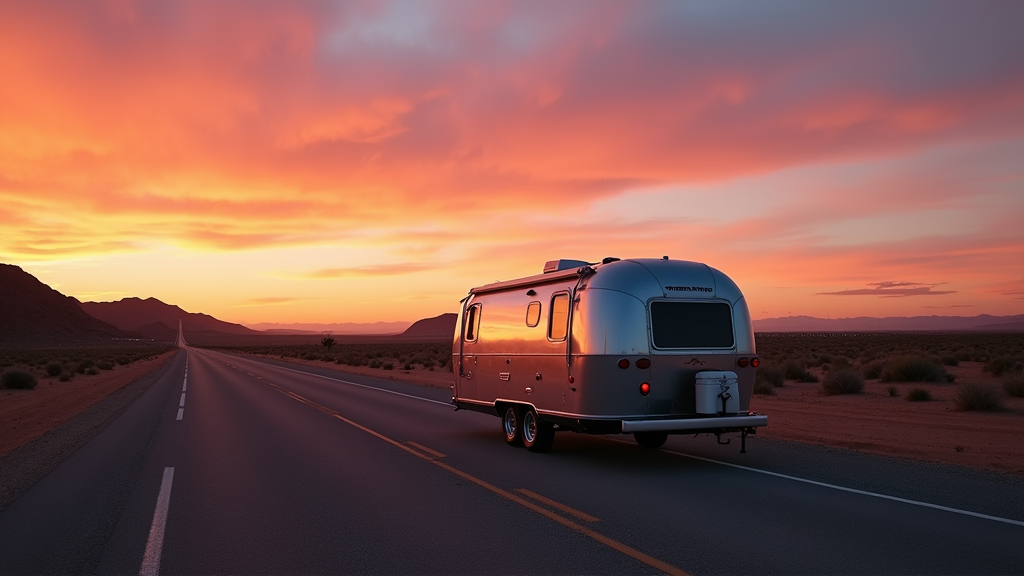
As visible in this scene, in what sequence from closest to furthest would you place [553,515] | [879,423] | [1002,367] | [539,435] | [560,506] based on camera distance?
[553,515]
[560,506]
[539,435]
[879,423]
[1002,367]

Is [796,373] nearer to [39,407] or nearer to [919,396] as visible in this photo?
[919,396]

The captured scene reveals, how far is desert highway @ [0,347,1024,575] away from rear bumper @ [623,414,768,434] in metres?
0.63

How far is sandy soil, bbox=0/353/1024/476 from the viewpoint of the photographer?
42.5ft

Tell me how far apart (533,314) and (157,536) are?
715cm

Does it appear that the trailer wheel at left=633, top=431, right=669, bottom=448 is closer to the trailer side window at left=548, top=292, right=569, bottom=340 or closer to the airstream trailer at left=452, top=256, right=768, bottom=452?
the airstream trailer at left=452, top=256, right=768, bottom=452

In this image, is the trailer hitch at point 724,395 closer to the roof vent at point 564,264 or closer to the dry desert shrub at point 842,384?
the roof vent at point 564,264

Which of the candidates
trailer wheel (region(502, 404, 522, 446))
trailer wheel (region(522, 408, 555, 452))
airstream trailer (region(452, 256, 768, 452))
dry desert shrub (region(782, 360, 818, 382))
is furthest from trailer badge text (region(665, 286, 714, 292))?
dry desert shrub (region(782, 360, 818, 382))

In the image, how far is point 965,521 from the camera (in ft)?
25.8

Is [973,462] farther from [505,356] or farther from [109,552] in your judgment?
[109,552]

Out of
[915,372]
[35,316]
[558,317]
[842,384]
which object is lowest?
[842,384]

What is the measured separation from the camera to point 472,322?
51.3ft

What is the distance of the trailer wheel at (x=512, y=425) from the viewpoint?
13516 mm

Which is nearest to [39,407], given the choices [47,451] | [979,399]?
[47,451]

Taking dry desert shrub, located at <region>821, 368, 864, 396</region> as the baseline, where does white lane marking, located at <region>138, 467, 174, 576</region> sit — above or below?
below
